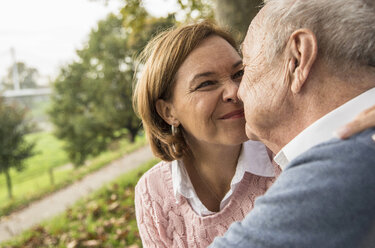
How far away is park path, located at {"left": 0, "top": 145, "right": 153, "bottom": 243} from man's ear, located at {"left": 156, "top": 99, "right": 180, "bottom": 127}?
20.7 ft

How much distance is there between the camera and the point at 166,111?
87.0 inches

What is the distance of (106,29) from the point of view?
2223cm

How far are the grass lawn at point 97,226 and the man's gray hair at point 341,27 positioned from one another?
337cm

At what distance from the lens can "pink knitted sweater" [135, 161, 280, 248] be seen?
1.94 m

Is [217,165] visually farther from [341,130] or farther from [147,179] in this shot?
[341,130]

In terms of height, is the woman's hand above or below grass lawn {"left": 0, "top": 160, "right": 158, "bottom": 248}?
above

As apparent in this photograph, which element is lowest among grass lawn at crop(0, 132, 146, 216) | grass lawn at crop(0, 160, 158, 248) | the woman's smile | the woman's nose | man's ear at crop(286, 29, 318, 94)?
grass lawn at crop(0, 132, 146, 216)

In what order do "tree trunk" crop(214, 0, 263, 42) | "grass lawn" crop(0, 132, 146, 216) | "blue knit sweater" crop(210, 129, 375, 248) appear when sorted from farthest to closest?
"grass lawn" crop(0, 132, 146, 216) → "tree trunk" crop(214, 0, 263, 42) → "blue knit sweater" crop(210, 129, 375, 248)

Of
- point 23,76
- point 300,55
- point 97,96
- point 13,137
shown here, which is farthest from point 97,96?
point 23,76

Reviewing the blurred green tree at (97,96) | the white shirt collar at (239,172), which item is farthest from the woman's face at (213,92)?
the blurred green tree at (97,96)

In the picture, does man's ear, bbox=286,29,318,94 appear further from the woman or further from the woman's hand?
the woman

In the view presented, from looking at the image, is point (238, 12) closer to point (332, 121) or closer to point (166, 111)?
point (166, 111)

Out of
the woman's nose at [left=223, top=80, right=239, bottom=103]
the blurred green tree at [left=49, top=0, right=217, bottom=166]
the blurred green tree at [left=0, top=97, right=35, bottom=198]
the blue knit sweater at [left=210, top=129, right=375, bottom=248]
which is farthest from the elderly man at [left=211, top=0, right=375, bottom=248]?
the blurred green tree at [left=0, top=97, right=35, bottom=198]

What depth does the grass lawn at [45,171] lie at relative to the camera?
440 inches
